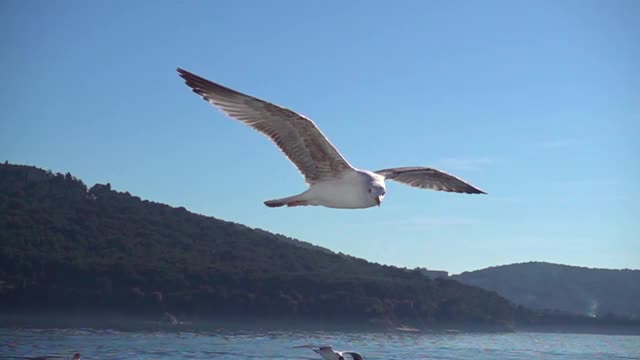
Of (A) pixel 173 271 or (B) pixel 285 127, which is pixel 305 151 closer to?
(B) pixel 285 127

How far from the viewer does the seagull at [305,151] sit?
27.2 feet

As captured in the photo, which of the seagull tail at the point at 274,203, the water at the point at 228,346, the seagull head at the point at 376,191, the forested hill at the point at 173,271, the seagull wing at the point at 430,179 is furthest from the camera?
the forested hill at the point at 173,271

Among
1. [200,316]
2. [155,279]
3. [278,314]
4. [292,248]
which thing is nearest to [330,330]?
[278,314]

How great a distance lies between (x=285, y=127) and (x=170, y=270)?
6435cm

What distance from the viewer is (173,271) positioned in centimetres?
7100

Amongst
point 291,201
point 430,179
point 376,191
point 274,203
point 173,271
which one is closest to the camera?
point 376,191

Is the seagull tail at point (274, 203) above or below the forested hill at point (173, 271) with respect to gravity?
below

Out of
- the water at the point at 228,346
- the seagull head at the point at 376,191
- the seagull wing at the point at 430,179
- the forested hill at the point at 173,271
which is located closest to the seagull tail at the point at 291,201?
the seagull head at the point at 376,191

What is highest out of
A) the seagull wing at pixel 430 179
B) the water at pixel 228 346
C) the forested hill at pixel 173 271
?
the forested hill at pixel 173 271

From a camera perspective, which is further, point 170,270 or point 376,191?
point 170,270

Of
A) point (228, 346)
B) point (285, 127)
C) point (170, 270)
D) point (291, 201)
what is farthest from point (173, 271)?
point (285, 127)

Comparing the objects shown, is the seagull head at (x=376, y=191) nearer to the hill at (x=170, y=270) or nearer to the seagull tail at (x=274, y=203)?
the seagull tail at (x=274, y=203)

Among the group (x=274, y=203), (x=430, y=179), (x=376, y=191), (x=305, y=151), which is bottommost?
(x=274, y=203)

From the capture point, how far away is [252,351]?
42.0 meters
